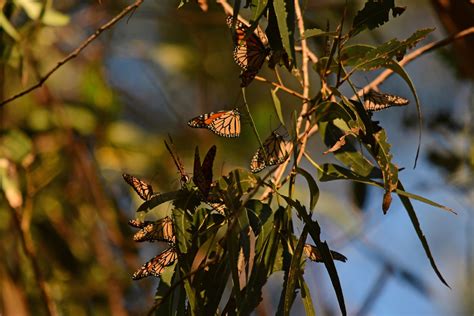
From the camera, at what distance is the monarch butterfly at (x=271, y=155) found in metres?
0.89

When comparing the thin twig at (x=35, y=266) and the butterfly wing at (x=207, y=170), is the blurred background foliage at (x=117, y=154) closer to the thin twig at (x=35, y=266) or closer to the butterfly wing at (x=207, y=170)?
the thin twig at (x=35, y=266)

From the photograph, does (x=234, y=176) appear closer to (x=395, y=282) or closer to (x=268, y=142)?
(x=268, y=142)

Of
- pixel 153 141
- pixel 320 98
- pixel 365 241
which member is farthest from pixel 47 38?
pixel 320 98

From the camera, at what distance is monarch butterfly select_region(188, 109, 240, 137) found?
2.94 ft

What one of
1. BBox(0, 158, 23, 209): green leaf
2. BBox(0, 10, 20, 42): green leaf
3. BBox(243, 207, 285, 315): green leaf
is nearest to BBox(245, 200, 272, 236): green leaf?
BBox(243, 207, 285, 315): green leaf

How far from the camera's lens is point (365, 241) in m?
2.14

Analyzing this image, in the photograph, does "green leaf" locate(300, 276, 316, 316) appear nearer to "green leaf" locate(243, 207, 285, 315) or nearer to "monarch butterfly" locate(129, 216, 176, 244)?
"green leaf" locate(243, 207, 285, 315)

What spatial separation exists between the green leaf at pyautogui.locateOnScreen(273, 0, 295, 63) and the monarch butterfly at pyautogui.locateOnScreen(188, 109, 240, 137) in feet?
0.35

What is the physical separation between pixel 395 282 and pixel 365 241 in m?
0.15

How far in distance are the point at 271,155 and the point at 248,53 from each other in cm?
12

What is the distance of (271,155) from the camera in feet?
2.93

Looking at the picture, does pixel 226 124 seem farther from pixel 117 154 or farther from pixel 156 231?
pixel 117 154

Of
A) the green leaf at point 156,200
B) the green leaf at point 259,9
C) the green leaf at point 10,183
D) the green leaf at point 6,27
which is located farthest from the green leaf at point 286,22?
the green leaf at point 10,183

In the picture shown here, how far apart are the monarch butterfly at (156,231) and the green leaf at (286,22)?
23cm
